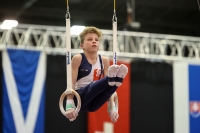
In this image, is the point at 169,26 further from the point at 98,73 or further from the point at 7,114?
the point at 98,73

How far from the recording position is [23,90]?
25.2 feet

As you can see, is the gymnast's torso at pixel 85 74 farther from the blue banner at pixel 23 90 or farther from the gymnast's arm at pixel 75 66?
the blue banner at pixel 23 90

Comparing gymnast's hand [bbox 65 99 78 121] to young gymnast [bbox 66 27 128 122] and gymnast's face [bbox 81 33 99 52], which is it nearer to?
young gymnast [bbox 66 27 128 122]

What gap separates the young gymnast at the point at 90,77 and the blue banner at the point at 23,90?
9.65 ft

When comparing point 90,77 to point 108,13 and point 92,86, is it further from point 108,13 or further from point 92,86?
point 108,13

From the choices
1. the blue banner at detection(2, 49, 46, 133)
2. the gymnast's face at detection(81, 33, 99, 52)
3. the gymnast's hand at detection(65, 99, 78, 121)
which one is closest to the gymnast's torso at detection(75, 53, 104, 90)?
the gymnast's face at detection(81, 33, 99, 52)

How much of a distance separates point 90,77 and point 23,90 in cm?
309

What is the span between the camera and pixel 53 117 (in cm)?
795

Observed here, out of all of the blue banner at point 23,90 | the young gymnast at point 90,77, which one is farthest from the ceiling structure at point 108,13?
the young gymnast at point 90,77

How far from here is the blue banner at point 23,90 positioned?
757 centimetres

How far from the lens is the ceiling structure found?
12086 millimetres

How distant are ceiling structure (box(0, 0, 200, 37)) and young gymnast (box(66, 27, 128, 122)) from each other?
6.43 m

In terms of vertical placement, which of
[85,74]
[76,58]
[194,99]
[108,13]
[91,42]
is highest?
[108,13]

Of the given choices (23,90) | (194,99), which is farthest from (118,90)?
(23,90)
